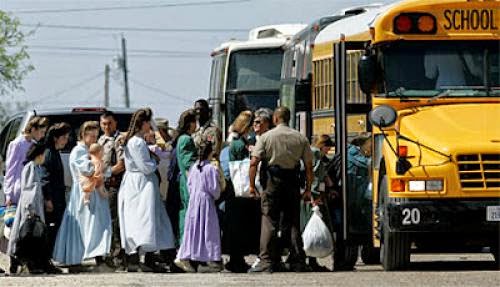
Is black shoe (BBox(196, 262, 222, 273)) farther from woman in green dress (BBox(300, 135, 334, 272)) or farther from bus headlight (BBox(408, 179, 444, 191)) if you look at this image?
bus headlight (BBox(408, 179, 444, 191))

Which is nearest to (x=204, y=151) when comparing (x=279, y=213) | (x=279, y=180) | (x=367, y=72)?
(x=279, y=180)

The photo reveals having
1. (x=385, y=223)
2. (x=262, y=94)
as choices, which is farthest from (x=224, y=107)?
(x=385, y=223)

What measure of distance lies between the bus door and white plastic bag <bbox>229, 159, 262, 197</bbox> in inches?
39.0

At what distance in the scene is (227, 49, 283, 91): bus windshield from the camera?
33719 millimetres

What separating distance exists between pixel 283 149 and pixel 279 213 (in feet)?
2.39

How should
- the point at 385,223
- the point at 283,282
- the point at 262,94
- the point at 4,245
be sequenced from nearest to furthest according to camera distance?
the point at 283,282
the point at 385,223
the point at 4,245
the point at 262,94

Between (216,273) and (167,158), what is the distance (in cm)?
193

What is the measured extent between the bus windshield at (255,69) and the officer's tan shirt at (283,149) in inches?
528

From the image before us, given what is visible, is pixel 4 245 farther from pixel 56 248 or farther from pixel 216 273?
pixel 216 273

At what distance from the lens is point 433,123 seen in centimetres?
1953

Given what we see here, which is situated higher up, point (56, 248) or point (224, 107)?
point (224, 107)

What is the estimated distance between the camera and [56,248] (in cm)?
2036

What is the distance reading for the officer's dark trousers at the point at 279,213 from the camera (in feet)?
65.9

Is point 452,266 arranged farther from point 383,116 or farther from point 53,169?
point 53,169
